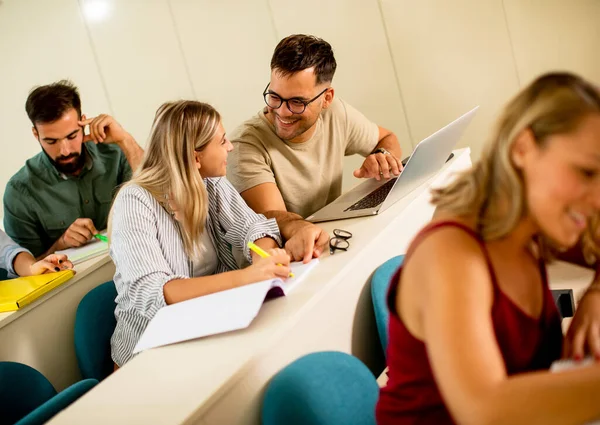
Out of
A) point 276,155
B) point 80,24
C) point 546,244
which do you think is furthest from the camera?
point 80,24

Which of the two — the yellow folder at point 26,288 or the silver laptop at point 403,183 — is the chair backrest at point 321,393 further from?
the yellow folder at point 26,288

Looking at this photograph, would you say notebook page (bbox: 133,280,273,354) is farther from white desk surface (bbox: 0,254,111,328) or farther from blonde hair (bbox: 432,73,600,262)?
white desk surface (bbox: 0,254,111,328)

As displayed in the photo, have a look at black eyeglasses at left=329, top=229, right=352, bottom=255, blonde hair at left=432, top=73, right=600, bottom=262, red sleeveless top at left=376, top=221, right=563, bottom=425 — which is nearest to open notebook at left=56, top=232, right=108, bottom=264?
black eyeglasses at left=329, top=229, right=352, bottom=255

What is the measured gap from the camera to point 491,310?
92 centimetres

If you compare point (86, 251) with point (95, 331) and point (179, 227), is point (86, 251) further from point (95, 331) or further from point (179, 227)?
point (179, 227)

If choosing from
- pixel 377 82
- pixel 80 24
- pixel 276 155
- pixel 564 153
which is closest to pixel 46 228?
pixel 276 155

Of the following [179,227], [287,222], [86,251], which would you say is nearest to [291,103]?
[287,222]

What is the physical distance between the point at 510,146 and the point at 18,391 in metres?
1.29

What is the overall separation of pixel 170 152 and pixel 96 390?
78cm

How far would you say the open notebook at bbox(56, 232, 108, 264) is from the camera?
2318mm

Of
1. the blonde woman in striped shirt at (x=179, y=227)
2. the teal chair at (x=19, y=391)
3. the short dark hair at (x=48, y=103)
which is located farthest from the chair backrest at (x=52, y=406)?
the short dark hair at (x=48, y=103)

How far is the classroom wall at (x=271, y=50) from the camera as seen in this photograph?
328cm

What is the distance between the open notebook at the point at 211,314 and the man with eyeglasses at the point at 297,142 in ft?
1.76

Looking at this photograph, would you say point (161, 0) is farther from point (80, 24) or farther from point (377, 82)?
point (377, 82)
